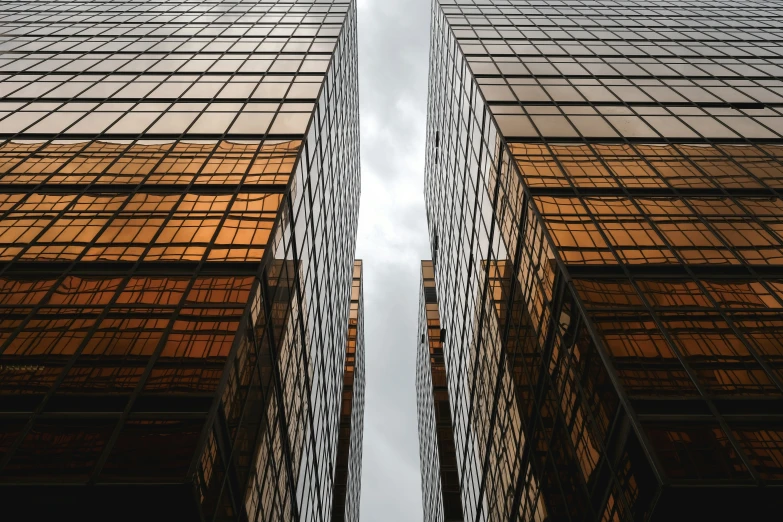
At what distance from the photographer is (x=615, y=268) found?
14.8 m

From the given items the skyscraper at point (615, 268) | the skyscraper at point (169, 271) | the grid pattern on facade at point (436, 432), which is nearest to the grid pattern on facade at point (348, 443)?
the grid pattern on facade at point (436, 432)

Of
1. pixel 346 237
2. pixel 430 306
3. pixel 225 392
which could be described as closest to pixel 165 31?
pixel 346 237

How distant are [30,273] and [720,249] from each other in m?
20.3

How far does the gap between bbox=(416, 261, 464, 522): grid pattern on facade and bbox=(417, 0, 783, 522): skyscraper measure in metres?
12.7

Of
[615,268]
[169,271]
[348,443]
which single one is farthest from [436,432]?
[169,271]

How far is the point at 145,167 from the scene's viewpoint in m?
19.6

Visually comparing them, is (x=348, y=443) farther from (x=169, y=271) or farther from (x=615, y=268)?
(x=615, y=268)

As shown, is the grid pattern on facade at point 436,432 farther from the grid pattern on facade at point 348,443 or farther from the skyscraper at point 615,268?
the skyscraper at point 615,268

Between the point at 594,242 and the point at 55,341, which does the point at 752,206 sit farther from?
the point at 55,341

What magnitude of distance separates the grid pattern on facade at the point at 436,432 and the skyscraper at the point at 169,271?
52.0 ft

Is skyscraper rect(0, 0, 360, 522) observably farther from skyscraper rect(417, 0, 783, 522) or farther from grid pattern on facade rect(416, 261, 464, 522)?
grid pattern on facade rect(416, 261, 464, 522)

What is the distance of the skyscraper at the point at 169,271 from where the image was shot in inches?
416

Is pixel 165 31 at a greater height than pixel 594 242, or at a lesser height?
greater

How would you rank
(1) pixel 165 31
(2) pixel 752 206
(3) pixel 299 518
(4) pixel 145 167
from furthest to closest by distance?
Answer: (1) pixel 165 31 < (3) pixel 299 518 < (4) pixel 145 167 < (2) pixel 752 206
